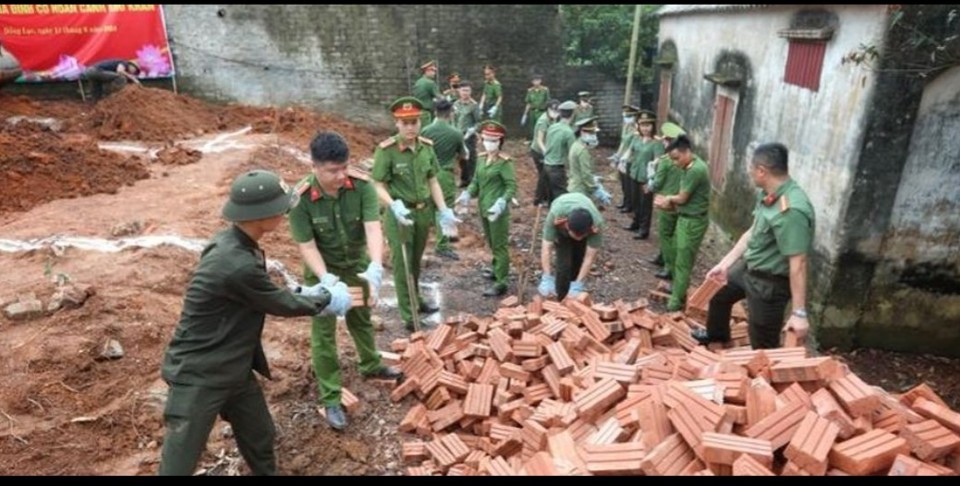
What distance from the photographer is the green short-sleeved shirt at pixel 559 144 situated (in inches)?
320

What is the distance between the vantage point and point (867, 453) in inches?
108

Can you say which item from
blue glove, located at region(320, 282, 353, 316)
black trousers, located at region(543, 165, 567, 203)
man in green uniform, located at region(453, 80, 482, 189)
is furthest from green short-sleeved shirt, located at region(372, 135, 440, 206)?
man in green uniform, located at region(453, 80, 482, 189)

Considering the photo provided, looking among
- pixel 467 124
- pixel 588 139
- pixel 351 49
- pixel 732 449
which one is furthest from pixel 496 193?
pixel 351 49

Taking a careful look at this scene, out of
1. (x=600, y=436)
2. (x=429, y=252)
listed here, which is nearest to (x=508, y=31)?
(x=429, y=252)

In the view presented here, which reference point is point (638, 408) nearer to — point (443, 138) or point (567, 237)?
point (567, 237)

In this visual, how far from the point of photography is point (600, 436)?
3240mm

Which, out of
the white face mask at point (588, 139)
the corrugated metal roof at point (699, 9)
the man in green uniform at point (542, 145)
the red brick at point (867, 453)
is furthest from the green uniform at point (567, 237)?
the corrugated metal roof at point (699, 9)

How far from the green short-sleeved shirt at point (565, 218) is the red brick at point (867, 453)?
104 inches

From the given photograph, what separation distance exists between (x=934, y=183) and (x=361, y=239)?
16.0 ft

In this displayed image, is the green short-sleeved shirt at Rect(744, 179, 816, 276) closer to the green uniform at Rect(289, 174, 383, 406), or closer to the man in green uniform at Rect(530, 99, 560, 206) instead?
the green uniform at Rect(289, 174, 383, 406)

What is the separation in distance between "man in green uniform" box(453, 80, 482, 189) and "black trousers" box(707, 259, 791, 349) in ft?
22.6

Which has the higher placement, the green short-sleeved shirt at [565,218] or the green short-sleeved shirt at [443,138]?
the green short-sleeved shirt at [443,138]

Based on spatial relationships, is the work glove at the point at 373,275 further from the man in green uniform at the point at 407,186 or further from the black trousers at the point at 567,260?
the black trousers at the point at 567,260

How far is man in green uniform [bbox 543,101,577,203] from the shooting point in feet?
26.7
